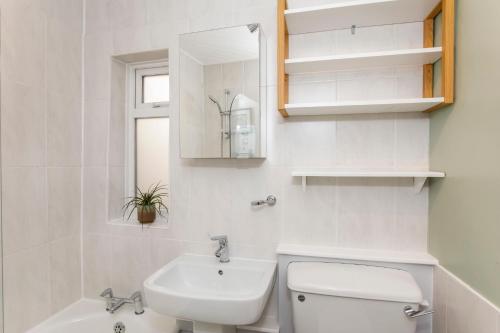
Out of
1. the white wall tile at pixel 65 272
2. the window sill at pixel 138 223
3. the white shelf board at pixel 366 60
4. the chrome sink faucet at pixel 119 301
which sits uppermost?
the white shelf board at pixel 366 60

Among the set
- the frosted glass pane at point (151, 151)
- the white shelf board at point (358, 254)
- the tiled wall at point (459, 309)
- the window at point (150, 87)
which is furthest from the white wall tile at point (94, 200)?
the tiled wall at point (459, 309)

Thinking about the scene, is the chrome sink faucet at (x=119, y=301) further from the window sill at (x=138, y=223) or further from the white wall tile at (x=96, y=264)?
the window sill at (x=138, y=223)

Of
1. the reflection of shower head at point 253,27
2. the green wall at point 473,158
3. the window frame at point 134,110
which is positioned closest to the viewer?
the green wall at point 473,158

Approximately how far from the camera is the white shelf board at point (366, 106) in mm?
1035

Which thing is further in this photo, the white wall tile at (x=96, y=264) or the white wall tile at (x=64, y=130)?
the white wall tile at (x=96, y=264)

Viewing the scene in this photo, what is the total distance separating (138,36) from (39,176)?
0.93m

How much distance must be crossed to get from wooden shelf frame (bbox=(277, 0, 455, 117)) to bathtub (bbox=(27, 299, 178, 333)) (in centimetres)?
128

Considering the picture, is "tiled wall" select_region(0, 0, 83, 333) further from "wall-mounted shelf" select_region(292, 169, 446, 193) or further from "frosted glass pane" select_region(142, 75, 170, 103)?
"wall-mounted shelf" select_region(292, 169, 446, 193)

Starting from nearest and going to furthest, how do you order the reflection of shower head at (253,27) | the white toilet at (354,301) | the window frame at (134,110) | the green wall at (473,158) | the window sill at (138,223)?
the green wall at (473,158), the white toilet at (354,301), the reflection of shower head at (253,27), the window sill at (138,223), the window frame at (134,110)

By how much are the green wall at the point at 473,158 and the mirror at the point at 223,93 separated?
2.58ft

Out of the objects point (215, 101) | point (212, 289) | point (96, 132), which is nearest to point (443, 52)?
point (215, 101)

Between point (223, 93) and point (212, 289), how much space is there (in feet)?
3.27

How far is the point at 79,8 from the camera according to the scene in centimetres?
158

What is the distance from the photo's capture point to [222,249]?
135 centimetres
